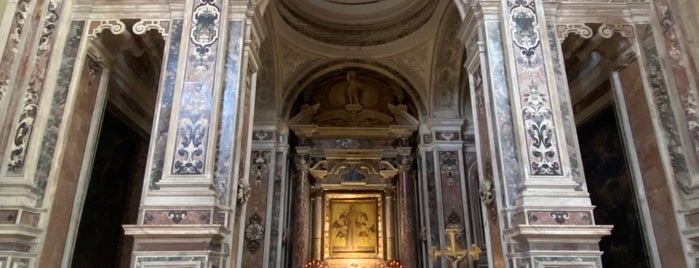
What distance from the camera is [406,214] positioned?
37.7 ft

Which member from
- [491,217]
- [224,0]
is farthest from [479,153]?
[224,0]

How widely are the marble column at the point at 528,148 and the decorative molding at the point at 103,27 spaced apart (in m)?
4.42

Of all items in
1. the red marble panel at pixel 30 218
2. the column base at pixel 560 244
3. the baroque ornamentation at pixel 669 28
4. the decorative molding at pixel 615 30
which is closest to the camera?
the column base at pixel 560 244

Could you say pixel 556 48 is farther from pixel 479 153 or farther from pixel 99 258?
pixel 99 258

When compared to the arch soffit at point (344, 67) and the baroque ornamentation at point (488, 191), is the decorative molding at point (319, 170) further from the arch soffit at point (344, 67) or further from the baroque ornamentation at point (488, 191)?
the baroque ornamentation at point (488, 191)

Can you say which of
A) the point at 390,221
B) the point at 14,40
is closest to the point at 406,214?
the point at 390,221

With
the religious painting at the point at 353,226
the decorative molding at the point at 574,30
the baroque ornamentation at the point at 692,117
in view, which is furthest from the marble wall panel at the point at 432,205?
the baroque ornamentation at the point at 692,117

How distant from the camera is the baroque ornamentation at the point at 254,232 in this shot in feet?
32.2

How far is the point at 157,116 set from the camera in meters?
5.68

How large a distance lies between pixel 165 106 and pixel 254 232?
15.8ft

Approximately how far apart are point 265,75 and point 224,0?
185 inches

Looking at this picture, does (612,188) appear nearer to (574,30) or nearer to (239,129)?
(574,30)

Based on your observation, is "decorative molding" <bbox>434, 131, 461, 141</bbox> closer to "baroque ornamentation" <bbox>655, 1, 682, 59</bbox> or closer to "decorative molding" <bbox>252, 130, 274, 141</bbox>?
"decorative molding" <bbox>252, 130, 274, 141</bbox>

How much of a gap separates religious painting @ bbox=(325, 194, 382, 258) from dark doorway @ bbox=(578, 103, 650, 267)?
508 centimetres
